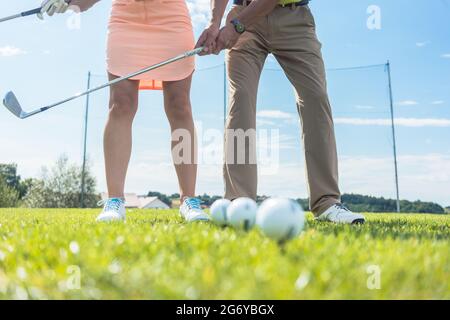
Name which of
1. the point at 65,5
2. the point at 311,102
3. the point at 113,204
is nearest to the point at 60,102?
the point at 65,5

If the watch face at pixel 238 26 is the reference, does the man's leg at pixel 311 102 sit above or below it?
below

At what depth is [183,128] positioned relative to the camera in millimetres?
2867

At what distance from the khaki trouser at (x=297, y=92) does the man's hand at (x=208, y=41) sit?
27 cm

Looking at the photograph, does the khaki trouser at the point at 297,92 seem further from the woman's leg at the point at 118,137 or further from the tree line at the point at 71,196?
the tree line at the point at 71,196

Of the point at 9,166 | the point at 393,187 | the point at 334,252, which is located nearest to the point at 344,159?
the point at 393,187

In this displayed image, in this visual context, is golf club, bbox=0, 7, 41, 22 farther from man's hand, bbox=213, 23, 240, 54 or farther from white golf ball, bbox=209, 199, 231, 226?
white golf ball, bbox=209, 199, 231, 226

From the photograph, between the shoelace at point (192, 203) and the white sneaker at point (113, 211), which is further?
the shoelace at point (192, 203)

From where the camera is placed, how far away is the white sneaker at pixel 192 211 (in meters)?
2.57

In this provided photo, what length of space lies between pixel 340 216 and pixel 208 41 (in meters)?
1.26

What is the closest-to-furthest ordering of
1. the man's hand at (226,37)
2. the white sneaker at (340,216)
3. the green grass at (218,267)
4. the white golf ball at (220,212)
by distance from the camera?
1. the green grass at (218,267)
2. the white golf ball at (220,212)
3. the white sneaker at (340,216)
4. the man's hand at (226,37)

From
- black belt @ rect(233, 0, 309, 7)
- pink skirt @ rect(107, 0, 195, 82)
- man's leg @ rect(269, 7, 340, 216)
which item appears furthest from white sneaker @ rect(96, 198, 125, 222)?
black belt @ rect(233, 0, 309, 7)

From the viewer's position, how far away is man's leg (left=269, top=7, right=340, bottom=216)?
9.73ft

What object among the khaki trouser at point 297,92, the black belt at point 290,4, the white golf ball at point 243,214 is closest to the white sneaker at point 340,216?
the khaki trouser at point 297,92

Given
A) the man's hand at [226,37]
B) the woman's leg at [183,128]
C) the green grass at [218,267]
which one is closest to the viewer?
the green grass at [218,267]
